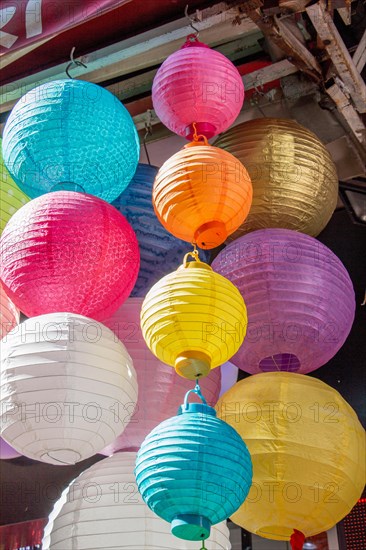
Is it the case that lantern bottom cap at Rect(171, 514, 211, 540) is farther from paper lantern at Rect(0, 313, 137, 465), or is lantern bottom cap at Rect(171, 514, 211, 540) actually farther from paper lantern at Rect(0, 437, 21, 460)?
paper lantern at Rect(0, 437, 21, 460)

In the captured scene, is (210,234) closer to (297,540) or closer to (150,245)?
(150,245)

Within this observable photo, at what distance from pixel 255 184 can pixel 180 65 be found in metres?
0.38

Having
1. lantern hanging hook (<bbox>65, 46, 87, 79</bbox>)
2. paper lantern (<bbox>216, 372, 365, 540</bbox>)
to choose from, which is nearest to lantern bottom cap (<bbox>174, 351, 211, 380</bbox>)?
paper lantern (<bbox>216, 372, 365, 540</bbox>)

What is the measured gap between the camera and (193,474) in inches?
63.4

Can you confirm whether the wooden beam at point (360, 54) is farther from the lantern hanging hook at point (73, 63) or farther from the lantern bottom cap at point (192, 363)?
the lantern bottom cap at point (192, 363)

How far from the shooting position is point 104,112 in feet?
7.04

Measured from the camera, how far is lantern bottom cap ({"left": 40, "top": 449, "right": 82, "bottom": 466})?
1848 millimetres

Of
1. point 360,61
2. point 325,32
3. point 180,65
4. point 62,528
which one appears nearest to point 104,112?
point 180,65

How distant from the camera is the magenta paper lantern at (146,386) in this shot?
6.70ft

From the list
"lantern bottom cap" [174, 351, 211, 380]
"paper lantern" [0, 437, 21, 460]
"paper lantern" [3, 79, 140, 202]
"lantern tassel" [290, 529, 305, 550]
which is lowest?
"lantern tassel" [290, 529, 305, 550]

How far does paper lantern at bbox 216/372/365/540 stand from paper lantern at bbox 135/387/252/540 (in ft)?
0.55

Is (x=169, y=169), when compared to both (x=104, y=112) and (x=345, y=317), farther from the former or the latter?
(x=345, y=317)

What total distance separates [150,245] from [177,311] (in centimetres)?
55

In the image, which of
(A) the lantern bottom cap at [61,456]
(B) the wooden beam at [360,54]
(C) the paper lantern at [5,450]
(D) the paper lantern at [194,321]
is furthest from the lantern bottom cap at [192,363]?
(B) the wooden beam at [360,54]
